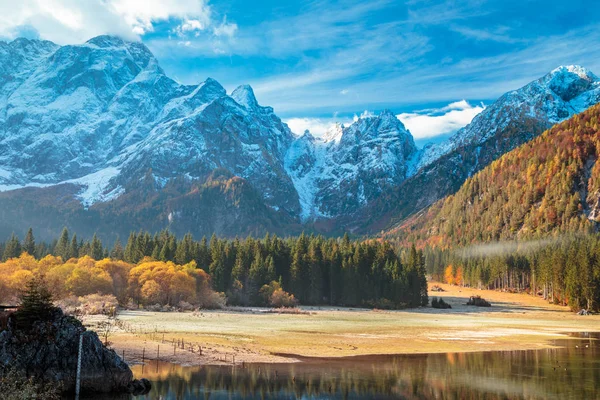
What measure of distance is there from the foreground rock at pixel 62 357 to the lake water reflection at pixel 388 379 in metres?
2.90

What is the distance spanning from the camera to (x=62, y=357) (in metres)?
36.6

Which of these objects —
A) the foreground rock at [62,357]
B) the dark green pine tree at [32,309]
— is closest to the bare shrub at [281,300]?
the foreground rock at [62,357]

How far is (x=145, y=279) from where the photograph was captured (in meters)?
124

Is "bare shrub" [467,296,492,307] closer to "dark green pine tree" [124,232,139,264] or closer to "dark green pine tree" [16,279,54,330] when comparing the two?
"dark green pine tree" [124,232,139,264]

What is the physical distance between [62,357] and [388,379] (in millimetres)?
25838

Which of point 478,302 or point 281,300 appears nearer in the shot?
point 281,300

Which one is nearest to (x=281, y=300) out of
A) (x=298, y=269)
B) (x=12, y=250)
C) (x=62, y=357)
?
(x=298, y=269)

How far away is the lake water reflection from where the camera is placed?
39.6 metres

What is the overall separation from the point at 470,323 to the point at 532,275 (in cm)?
9286

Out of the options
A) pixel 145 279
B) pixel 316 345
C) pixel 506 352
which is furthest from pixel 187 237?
pixel 506 352

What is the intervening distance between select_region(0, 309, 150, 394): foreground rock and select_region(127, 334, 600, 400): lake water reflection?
2897 mm

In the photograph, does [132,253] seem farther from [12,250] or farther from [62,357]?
[62,357]

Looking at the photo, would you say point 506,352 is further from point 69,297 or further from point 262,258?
point 262,258

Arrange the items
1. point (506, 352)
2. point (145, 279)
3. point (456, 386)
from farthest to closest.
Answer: point (145, 279)
point (506, 352)
point (456, 386)
